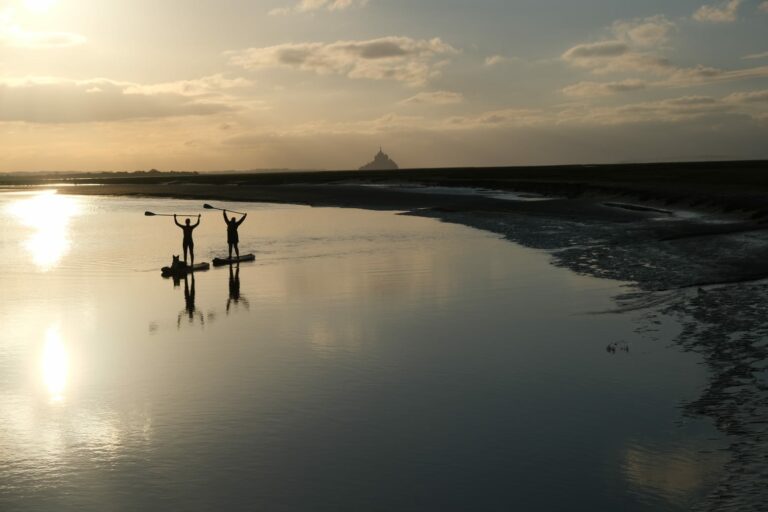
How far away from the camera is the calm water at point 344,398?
10.4 meters

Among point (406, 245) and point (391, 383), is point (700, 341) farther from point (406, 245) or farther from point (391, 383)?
point (406, 245)

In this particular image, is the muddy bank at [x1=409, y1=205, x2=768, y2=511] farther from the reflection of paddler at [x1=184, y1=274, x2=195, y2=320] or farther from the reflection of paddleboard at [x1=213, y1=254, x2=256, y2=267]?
the reflection of paddleboard at [x1=213, y1=254, x2=256, y2=267]

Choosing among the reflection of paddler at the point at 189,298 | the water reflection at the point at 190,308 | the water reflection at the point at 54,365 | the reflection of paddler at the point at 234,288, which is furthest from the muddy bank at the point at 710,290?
the reflection of paddler at the point at 189,298

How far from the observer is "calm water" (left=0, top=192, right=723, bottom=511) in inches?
409

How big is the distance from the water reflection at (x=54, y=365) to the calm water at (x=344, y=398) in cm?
7

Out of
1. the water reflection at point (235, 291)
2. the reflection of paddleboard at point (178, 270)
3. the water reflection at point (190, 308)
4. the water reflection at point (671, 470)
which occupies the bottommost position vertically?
the water reflection at point (671, 470)

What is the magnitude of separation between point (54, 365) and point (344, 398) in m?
6.75

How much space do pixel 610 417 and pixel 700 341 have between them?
5.98 meters

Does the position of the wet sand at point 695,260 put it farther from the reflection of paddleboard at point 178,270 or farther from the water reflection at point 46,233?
the water reflection at point 46,233

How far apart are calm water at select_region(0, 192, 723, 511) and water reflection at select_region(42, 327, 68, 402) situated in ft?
0.23

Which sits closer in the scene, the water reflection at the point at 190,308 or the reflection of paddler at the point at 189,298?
the water reflection at the point at 190,308

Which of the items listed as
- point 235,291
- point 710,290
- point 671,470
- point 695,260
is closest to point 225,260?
point 235,291

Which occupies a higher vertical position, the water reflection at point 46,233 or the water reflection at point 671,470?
the water reflection at point 46,233

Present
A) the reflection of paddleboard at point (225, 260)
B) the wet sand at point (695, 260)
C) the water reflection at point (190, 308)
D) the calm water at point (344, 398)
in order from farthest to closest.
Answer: the reflection of paddleboard at point (225, 260) → the water reflection at point (190, 308) → the wet sand at point (695, 260) → the calm water at point (344, 398)
